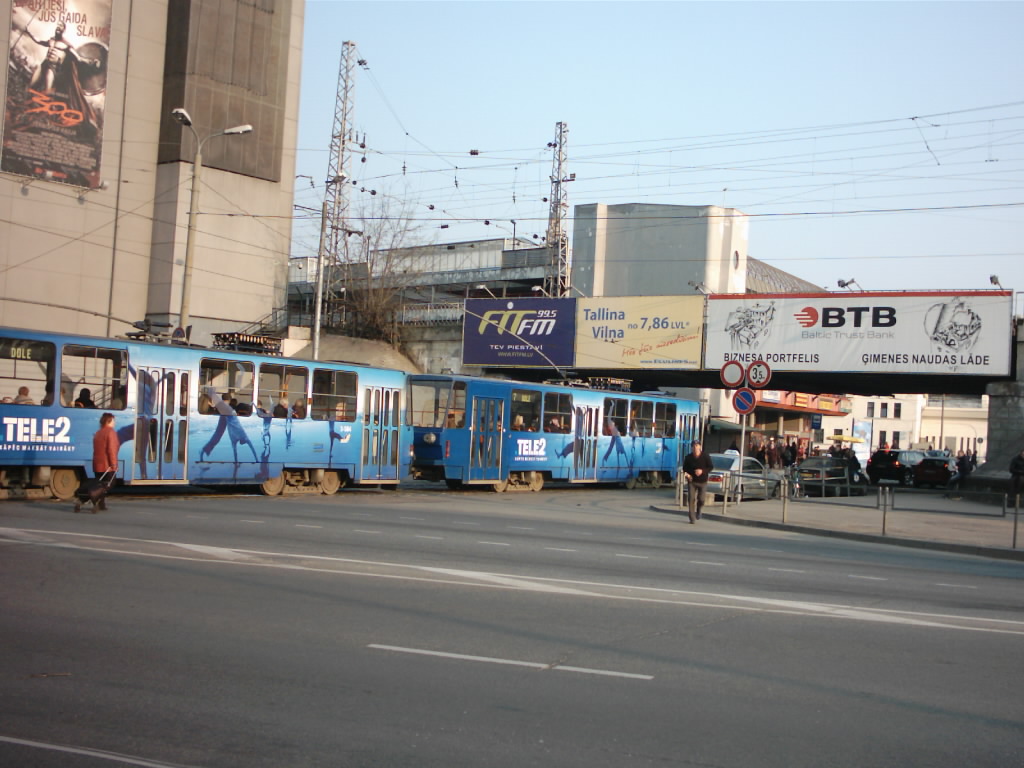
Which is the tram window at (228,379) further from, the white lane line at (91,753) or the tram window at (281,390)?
the white lane line at (91,753)

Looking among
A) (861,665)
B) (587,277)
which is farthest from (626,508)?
(587,277)

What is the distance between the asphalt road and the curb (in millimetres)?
3745

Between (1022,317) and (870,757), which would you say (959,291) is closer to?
(1022,317)

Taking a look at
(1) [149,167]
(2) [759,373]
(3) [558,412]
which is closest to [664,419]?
(3) [558,412]

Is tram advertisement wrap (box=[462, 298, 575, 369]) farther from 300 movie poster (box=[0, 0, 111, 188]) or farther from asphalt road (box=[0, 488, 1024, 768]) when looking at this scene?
asphalt road (box=[0, 488, 1024, 768])

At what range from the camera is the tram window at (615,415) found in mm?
36812

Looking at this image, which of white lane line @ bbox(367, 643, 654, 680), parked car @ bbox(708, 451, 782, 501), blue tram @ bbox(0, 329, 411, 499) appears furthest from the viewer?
parked car @ bbox(708, 451, 782, 501)

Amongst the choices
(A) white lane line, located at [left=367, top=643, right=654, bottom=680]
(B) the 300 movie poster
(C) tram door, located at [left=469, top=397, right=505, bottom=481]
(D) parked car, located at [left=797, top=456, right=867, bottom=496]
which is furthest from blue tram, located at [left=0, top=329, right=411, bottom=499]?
(B) the 300 movie poster

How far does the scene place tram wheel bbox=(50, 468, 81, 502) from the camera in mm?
20203

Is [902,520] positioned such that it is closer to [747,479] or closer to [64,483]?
[747,479]

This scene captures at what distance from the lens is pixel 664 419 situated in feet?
133

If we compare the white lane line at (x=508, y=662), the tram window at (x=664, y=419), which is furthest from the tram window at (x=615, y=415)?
the white lane line at (x=508, y=662)

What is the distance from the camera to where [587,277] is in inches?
2726

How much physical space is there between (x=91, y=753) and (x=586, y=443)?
30509mm
